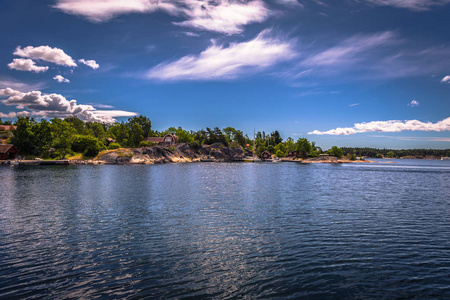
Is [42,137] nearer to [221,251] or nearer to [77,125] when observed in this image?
[77,125]

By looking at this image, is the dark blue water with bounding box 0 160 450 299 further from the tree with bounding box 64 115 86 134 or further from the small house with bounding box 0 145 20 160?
the tree with bounding box 64 115 86 134

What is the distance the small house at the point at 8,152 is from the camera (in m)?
126

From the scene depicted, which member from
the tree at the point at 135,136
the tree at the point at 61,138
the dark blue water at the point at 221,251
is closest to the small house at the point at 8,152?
the tree at the point at 61,138

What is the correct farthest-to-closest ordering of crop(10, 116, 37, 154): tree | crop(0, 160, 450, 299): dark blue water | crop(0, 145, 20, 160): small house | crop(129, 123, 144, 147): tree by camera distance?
crop(129, 123, 144, 147): tree
crop(10, 116, 37, 154): tree
crop(0, 145, 20, 160): small house
crop(0, 160, 450, 299): dark blue water

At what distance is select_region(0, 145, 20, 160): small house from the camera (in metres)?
126

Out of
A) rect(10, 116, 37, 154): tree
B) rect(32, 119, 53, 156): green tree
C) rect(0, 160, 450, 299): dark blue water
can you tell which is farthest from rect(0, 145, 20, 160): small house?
rect(0, 160, 450, 299): dark blue water

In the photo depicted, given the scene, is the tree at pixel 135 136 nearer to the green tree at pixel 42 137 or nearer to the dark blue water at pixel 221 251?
the green tree at pixel 42 137

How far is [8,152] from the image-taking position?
127938 millimetres

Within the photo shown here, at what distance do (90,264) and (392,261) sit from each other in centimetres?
2033

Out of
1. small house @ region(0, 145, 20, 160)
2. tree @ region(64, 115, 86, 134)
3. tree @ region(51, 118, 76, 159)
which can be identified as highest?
tree @ region(64, 115, 86, 134)

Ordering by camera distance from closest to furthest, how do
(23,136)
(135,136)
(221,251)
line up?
(221,251)
(23,136)
(135,136)

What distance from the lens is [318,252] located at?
1877 centimetres

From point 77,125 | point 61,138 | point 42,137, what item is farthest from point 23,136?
point 77,125

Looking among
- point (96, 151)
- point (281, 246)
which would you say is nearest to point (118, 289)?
point (281, 246)
